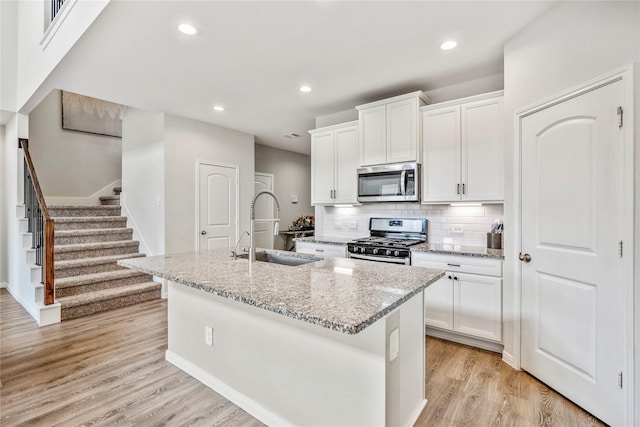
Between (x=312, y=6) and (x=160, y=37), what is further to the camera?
(x=160, y=37)

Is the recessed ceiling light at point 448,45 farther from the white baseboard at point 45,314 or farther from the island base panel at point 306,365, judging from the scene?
the white baseboard at point 45,314

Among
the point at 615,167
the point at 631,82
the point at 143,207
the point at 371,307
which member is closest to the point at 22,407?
the point at 371,307

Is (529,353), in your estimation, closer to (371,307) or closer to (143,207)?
(371,307)

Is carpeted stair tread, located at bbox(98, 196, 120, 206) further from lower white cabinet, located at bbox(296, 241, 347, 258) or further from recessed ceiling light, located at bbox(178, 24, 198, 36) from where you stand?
recessed ceiling light, located at bbox(178, 24, 198, 36)

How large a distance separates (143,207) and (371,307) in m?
4.59

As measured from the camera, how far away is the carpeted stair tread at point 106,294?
3520mm

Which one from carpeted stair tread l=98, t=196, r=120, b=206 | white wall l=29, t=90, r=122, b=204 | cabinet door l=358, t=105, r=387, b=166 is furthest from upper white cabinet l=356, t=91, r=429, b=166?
white wall l=29, t=90, r=122, b=204

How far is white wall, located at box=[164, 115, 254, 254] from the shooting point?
171 inches

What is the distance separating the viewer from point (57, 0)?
308 cm

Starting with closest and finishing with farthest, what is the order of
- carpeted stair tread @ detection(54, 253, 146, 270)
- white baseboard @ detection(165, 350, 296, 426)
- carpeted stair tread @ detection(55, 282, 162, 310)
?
white baseboard @ detection(165, 350, 296, 426), carpeted stair tread @ detection(55, 282, 162, 310), carpeted stair tread @ detection(54, 253, 146, 270)

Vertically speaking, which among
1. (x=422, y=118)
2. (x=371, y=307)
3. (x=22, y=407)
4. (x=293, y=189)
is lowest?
(x=22, y=407)

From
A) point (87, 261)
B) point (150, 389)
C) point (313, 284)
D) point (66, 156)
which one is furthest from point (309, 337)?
point (66, 156)

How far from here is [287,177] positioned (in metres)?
7.07

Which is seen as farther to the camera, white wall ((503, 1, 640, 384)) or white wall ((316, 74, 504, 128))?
white wall ((316, 74, 504, 128))
